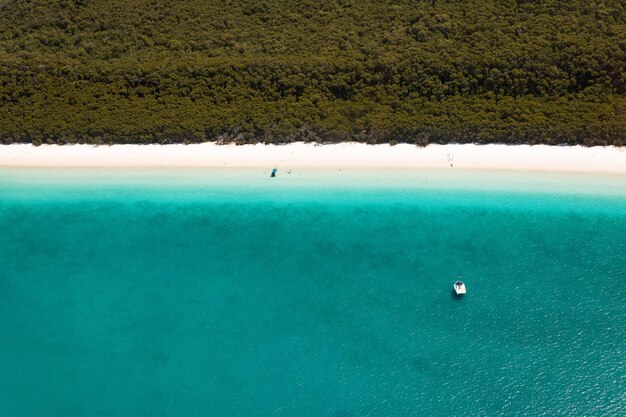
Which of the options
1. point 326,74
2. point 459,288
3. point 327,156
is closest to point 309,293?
point 459,288

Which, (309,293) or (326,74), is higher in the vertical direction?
(326,74)

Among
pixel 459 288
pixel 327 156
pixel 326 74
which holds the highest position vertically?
pixel 326 74

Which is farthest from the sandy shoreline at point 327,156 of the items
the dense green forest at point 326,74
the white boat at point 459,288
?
the white boat at point 459,288

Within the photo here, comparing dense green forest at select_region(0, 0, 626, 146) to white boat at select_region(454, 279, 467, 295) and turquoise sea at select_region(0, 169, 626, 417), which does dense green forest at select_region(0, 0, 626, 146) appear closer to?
turquoise sea at select_region(0, 169, 626, 417)

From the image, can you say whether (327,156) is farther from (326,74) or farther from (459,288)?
(459,288)

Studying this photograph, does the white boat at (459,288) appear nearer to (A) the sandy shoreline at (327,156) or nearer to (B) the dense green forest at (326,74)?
(A) the sandy shoreline at (327,156)

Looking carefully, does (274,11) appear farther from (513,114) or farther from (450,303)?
(450,303)
